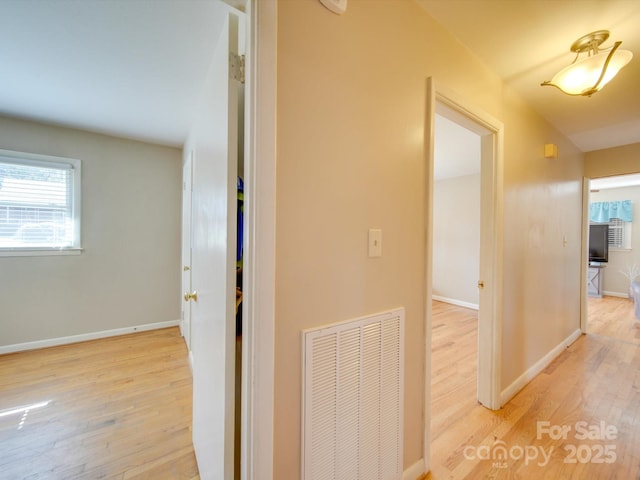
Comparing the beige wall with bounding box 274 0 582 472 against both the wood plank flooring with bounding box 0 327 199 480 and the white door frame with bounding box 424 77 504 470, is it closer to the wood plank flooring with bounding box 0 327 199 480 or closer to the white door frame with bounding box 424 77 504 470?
the white door frame with bounding box 424 77 504 470

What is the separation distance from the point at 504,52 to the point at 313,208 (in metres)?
1.66

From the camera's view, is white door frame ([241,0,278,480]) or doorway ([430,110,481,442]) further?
doorway ([430,110,481,442])

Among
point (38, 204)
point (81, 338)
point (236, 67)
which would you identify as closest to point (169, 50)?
point (236, 67)

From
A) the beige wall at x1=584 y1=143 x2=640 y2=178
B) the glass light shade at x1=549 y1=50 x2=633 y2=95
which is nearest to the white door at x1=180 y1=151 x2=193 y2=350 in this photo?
the glass light shade at x1=549 y1=50 x2=633 y2=95

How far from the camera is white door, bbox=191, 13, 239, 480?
0.91 meters

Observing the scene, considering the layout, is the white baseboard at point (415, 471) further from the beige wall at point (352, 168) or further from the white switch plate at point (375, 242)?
the white switch plate at point (375, 242)

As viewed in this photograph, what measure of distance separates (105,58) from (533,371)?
4162 millimetres

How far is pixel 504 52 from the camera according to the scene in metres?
1.56

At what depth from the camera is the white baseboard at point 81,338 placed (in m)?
2.65

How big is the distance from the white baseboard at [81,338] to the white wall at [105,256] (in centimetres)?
4

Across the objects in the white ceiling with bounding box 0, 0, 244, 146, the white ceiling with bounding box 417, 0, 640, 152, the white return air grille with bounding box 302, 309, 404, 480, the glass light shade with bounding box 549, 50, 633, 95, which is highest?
the white ceiling with bounding box 0, 0, 244, 146

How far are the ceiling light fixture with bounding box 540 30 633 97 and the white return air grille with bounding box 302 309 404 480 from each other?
156cm

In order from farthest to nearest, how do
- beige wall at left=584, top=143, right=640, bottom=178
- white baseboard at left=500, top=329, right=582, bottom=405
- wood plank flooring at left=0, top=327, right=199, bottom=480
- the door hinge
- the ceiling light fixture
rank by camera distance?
beige wall at left=584, top=143, right=640, bottom=178
white baseboard at left=500, top=329, right=582, bottom=405
wood plank flooring at left=0, top=327, right=199, bottom=480
the ceiling light fixture
the door hinge

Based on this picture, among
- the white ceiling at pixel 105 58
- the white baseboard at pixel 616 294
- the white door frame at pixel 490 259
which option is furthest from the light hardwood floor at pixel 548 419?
the white baseboard at pixel 616 294
